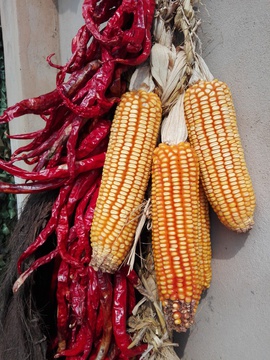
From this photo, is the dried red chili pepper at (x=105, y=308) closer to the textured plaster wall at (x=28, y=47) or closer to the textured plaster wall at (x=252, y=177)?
the textured plaster wall at (x=252, y=177)

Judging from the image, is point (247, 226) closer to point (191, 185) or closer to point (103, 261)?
point (191, 185)

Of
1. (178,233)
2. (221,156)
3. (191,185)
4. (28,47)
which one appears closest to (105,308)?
(178,233)

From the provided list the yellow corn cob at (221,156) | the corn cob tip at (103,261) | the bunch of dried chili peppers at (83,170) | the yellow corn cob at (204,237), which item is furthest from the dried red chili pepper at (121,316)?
the yellow corn cob at (221,156)

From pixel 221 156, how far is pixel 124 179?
287 millimetres

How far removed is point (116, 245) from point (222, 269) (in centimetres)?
41

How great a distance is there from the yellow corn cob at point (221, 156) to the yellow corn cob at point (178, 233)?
41mm

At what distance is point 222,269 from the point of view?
1094 millimetres

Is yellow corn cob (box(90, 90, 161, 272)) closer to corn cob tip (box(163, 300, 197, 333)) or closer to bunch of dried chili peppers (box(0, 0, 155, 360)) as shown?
bunch of dried chili peppers (box(0, 0, 155, 360))

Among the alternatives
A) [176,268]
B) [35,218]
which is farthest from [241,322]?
[35,218]

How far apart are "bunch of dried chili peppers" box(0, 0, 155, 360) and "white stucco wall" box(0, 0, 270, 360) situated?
0.80 ft

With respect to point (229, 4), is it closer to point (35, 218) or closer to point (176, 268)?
point (176, 268)

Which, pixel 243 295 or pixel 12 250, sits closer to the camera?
pixel 243 295

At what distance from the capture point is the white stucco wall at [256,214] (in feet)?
3.14

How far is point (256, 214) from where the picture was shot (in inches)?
39.1
